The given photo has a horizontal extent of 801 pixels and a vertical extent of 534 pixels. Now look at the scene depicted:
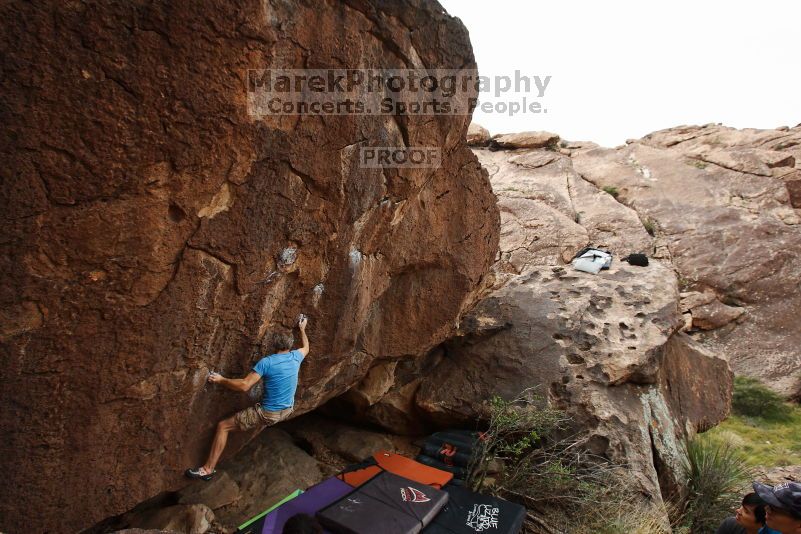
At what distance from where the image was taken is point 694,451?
512cm

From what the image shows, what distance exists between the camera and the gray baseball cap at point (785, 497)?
251 cm

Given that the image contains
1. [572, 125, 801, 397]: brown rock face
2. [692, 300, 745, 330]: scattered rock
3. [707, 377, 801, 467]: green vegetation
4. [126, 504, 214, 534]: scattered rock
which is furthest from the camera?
[692, 300, 745, 330]: scattered rock

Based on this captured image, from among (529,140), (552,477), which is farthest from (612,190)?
(552,477)

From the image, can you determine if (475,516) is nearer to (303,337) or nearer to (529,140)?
(303,337)

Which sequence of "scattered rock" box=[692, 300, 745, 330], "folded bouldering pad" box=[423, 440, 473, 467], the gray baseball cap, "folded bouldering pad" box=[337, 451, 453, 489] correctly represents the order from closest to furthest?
the gray baseball cap → "folded bouldering pad" box=[337, 451, 453, 489] → "folded bouldering pad" box=[423, 440, 473, 467] → "scattered rock" box=[692, 300, 745, 330]

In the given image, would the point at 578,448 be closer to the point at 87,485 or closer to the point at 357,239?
the point at 357,239

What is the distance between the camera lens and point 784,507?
2547 mm

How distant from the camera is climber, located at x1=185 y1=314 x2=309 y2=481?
3.02 meters

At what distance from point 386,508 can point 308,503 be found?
642mm

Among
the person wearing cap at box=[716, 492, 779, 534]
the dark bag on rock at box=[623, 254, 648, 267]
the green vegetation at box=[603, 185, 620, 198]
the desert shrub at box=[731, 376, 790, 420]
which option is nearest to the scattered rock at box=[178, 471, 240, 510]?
the person wearing cap at box=[716, 492, 779, 534]

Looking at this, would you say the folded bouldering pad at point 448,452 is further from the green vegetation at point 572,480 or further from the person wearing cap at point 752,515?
the person wearing cap at point 752,515

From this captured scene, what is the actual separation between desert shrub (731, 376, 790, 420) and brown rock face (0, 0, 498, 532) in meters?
10.1

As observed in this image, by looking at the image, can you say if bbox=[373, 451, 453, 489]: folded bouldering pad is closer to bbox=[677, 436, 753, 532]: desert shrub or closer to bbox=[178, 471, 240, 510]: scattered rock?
bbox=[178, 471, 240, 510]: scattered rock

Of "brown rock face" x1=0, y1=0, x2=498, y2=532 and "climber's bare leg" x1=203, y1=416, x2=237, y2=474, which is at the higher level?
"brown rock face" x1=0, y1=0, x2=498, y2=532
